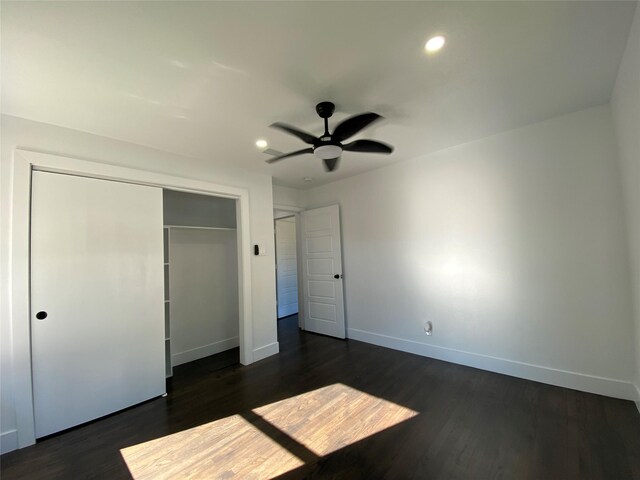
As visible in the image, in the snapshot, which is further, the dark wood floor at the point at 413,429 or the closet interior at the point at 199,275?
the closet interior at the point at 199,275

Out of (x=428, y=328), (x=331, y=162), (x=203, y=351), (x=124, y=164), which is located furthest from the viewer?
(x=203, y=351)

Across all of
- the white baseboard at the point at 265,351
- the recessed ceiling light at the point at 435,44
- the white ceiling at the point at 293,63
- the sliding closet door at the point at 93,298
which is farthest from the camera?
the white baseboard at the point at 265,351

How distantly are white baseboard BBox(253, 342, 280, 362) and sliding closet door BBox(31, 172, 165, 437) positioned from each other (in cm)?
113

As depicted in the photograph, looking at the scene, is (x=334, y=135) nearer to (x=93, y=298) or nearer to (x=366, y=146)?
(x=366, y=146)

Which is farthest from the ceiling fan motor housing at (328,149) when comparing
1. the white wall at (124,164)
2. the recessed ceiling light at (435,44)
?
the white wall at (124,164)

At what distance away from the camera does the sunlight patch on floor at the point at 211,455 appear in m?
1.76

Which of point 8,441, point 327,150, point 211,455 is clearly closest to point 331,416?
point 211,455

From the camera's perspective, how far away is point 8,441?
2.01 m

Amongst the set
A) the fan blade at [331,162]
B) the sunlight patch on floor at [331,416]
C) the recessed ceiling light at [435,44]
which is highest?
the recessed ceiling light at [435,44]

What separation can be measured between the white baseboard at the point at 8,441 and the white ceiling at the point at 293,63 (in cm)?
251

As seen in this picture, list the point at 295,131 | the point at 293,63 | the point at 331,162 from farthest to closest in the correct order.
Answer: the point at 331,162, the point at 295,131, the point at 293,63

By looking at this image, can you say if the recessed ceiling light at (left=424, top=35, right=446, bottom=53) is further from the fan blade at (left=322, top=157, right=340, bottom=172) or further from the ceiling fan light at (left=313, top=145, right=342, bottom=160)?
the fan blade at (left=322, top=157, right=340, bottom=172)

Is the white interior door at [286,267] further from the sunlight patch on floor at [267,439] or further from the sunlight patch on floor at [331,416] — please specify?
the sunlight patch on floor at [267,439]

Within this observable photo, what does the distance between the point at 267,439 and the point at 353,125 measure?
8.24 feet
